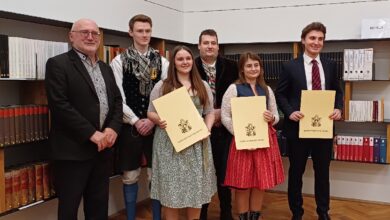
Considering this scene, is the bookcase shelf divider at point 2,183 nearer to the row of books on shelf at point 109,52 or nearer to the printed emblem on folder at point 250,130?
the row of books on shelf at point 109,52

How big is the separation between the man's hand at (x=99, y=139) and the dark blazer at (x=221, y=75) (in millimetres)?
1036

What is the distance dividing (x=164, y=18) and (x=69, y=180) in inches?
96.3

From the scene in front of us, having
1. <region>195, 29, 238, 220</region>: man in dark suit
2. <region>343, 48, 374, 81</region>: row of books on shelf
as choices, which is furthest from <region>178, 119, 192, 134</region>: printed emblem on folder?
<region>343, 48, 374, 81</region>: row of books on shelf

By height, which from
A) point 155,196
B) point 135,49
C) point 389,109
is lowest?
point 155,196

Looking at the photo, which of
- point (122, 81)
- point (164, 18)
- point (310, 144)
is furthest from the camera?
point (164, 18)

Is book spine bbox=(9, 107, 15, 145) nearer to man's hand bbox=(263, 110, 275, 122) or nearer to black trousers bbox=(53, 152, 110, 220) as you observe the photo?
black trousers bbox=(53, 152, 110, 220)

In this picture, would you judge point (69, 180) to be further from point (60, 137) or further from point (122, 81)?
point (122, 81)

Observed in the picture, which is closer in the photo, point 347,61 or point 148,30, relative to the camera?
point 148,30

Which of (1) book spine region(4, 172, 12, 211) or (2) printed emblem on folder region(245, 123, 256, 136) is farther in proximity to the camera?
(2) printed emblem on folder region(245, 123, 256, 136)

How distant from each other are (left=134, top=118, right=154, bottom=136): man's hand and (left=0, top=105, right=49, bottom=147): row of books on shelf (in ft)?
2.02

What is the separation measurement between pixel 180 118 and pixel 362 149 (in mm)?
2281

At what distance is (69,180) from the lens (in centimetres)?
252

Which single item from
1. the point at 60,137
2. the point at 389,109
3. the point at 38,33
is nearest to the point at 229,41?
the point at 389,109

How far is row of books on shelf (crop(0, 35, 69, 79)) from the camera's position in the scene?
8.27 feet
